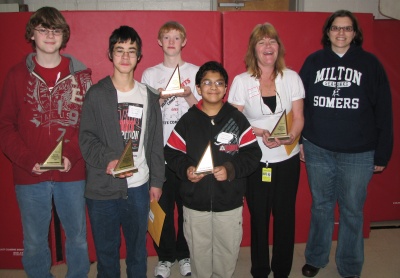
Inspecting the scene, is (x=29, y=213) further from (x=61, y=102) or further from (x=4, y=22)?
(x=4, y=22)

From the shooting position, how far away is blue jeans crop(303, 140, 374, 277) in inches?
110

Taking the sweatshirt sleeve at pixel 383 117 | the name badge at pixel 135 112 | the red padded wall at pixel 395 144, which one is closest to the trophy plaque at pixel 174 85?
the name badge at pixel 135 112

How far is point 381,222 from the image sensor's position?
13.8ft

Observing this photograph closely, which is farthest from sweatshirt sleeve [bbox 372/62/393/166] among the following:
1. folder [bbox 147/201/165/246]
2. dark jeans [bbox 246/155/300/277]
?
folder [bbox 147/201/165/246]

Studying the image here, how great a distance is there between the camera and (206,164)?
2234 mm

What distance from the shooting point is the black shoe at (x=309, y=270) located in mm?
3092

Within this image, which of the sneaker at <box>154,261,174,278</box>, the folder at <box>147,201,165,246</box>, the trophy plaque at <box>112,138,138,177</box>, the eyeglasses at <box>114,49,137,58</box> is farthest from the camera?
the sneaker at <box>154,261,174,278</box>

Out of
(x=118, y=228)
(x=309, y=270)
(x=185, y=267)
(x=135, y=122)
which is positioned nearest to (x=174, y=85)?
(x=135, y=122)

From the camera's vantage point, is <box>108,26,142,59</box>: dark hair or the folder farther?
the folder

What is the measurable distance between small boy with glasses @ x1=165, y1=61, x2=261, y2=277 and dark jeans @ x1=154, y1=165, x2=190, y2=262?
44cm

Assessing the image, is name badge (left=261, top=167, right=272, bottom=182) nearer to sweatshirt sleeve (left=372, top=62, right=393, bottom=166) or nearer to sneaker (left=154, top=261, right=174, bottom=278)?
sweatshirt sleeve (left=372, top=62, right=393, bottom=166)

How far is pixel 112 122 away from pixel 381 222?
11.5 feet

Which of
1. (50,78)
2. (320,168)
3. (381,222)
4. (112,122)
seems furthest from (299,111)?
(381,222)

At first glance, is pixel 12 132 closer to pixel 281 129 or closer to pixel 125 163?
pixel 125 163
